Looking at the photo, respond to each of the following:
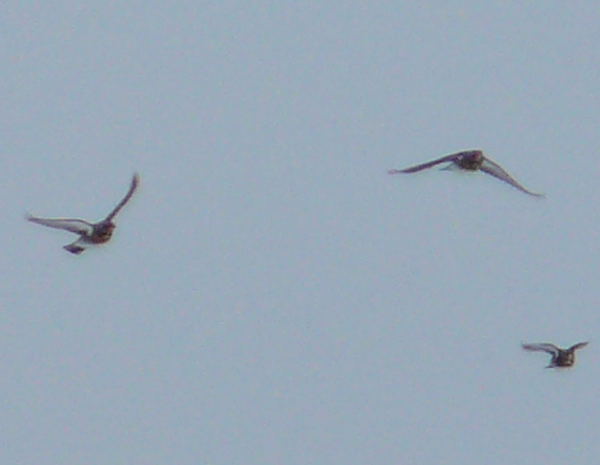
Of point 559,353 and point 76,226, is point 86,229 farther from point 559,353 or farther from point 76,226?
point 559,353

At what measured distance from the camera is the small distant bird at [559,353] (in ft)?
109

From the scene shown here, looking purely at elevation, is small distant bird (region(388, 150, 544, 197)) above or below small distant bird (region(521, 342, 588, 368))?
above

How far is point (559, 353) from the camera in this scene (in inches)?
1342

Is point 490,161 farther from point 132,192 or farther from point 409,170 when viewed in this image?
point 132,192

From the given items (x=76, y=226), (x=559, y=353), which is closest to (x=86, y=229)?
(x=76, y=226)

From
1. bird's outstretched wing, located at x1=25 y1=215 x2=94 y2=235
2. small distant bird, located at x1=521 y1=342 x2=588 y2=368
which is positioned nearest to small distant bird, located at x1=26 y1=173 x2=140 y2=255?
bird's outstretched wing, located at x1=25 y1=215 x2=94 y2=235

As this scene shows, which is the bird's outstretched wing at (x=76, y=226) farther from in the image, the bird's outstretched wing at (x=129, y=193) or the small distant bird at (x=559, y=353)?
the small distant bird at (x=559, y=353)

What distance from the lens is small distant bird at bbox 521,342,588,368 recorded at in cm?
3334

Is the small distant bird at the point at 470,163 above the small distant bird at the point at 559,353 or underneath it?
above

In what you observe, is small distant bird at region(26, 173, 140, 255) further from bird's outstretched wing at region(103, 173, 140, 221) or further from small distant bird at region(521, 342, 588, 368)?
small distant bird at region(521, 342, 588, 368)

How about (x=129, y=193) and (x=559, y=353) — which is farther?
(x=559, y=353)

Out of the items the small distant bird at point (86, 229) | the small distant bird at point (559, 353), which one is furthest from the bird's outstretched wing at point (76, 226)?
the small distant bird at point (559, 353)

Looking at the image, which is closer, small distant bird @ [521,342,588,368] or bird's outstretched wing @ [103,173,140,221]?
bird's outstretched wing @ [103,173,140,221]

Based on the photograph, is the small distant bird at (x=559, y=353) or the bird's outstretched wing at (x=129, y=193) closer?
the bird's outstretched wing at (x=129, y=193)
